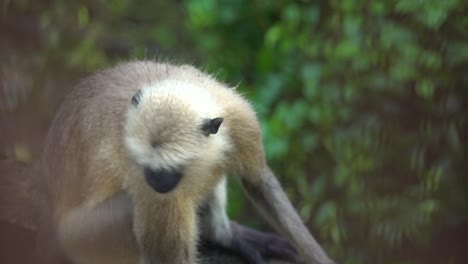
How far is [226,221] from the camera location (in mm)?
4035

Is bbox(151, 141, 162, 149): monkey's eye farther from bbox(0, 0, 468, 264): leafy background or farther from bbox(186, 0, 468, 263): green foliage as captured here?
bbox(186, 0, 468, 263): green foliage

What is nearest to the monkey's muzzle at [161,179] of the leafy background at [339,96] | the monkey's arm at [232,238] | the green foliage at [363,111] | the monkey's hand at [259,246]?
the leafy background at [339,96]

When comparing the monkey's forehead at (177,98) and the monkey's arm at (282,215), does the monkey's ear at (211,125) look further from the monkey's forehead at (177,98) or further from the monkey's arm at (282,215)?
the monkey's arm at (282,215)

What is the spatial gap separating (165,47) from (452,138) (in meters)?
3.50

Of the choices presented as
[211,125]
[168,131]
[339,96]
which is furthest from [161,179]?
[339,96]

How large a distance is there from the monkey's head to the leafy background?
0.52 meters

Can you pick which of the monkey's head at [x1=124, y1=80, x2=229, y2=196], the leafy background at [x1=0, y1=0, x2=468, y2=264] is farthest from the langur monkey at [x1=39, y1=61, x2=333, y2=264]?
the leafy background at [x1=0, y1=0, x2=468, y2=264]

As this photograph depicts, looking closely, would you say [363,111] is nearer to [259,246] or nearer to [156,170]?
[259,246]

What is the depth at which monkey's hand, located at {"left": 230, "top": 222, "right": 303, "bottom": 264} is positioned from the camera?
4023mm

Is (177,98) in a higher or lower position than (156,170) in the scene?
higher

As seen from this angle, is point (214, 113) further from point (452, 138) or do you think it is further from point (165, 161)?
point (452, 138)

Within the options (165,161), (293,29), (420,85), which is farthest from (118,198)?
(293,29)

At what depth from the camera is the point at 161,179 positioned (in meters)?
3.13

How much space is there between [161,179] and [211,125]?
11.7 inches
